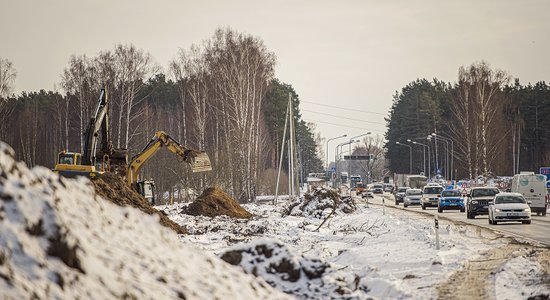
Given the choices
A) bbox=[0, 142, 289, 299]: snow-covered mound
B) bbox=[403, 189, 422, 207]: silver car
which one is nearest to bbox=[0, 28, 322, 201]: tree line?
bbox=[403, 189, 422, 207]: silver car

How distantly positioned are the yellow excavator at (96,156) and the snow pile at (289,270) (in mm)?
21401

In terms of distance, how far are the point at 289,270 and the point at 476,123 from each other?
72.2 meters

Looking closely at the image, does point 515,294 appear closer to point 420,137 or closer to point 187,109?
point 187,109

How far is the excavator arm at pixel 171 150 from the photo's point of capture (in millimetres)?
34688

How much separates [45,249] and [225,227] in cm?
2249

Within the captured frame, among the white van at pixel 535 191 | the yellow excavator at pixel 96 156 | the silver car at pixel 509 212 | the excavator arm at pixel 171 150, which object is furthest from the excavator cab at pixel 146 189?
the white van at pixel 535 191

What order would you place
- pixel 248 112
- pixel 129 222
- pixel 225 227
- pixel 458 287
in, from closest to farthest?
pixel 129 222 → pixel 458 287 → pixel 225 227 → pixel 248 112

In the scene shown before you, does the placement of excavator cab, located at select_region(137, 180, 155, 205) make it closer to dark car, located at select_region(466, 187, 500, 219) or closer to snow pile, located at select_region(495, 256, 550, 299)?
dark car, located at select_region(466, 187, 500, 219)

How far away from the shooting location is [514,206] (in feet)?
110

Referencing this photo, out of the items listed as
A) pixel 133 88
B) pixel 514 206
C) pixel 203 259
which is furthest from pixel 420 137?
pixel 203 259

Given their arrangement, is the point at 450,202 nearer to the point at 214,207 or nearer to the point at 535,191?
the point at 535,191

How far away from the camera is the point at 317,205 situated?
141 feet

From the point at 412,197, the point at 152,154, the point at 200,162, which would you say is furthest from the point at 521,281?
the point at 412,197

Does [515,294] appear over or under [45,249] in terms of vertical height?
under
